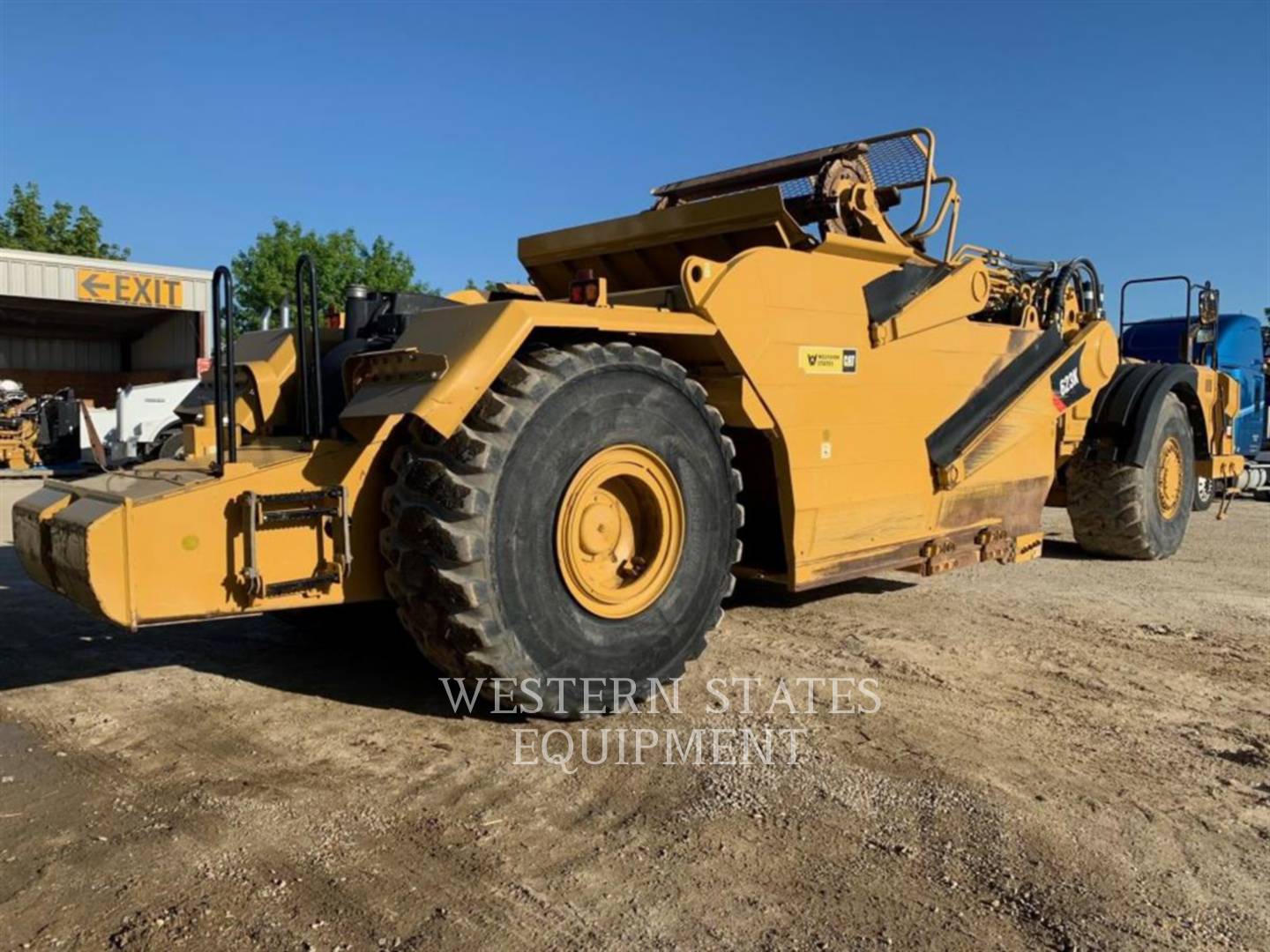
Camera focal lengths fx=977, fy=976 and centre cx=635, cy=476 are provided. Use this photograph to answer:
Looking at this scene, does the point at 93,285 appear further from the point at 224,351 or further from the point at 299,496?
the point at 299,496

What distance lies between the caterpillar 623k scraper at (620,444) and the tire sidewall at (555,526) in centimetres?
1

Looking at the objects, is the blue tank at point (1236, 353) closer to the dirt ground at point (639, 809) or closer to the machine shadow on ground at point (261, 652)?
the dirt ground at point (639, 809)

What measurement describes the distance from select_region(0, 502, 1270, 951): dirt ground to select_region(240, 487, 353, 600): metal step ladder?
2.08ft

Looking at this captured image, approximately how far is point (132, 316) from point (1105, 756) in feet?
104

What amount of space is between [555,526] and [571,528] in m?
0.13

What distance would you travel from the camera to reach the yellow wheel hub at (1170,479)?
27.3ft

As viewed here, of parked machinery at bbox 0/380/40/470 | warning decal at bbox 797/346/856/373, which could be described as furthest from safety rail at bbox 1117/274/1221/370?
parked machinery at bbox 0/380/40/470

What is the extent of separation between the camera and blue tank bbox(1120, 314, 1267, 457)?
1302cm

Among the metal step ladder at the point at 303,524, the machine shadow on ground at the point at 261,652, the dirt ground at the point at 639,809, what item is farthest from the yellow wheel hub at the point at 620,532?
the metal step ladder at the point at 303,524

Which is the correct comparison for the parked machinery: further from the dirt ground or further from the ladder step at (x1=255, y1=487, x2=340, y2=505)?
the ladder step at (x1=255, y1=487, x2=340, y2=505)

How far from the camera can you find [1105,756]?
364 centimetres

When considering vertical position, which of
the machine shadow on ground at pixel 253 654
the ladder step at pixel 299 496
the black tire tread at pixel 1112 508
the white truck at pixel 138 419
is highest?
the white truck at pixel 138 419

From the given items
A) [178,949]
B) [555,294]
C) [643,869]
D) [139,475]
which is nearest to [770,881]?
[643,869]

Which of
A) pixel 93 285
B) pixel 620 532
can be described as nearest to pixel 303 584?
pixel 620 532
